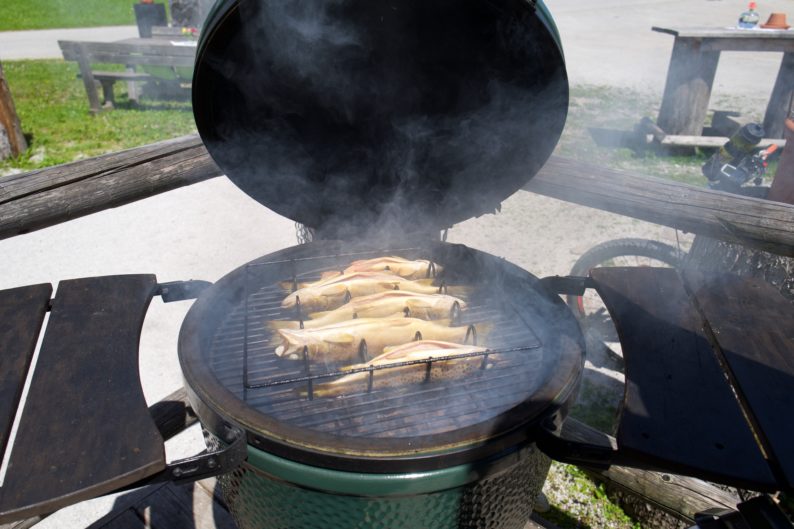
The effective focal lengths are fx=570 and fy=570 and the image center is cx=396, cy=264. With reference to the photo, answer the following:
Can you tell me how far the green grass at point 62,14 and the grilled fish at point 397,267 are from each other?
818 inches

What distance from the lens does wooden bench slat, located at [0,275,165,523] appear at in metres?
1.42

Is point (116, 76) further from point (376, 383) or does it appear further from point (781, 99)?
point (781, 99)

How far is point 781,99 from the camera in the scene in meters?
8.34

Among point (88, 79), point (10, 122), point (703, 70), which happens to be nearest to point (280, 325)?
point (10, 122)

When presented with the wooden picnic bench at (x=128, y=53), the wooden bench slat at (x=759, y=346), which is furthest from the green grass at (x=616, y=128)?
the wooden picnic bench at (x=128, y=53)

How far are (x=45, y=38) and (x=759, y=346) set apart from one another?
2064 cm

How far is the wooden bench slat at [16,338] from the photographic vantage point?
67.0 inches

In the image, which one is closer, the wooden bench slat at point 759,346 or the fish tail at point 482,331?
the wooden bench slat at point 759,346

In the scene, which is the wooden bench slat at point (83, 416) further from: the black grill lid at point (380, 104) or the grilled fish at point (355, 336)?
the black grill lid at point (380, 104)

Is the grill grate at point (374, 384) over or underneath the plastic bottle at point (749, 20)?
underneath

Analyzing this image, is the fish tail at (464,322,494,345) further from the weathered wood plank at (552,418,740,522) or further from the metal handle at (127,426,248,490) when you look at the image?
the metal handle at (127,426,248,490)

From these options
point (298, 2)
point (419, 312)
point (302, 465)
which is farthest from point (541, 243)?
point (302, 465)

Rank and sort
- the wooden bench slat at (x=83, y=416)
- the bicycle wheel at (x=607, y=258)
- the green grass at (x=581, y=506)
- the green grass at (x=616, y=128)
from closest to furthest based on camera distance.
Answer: the wooden bench slat at (x=83, y=416) → the green grass at (x=581, y=506) → the bicycle wheel at (x=607, y=258) → the green grass at (x=616, y=128)

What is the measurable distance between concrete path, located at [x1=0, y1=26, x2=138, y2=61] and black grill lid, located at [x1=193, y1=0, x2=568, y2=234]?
15.3m
